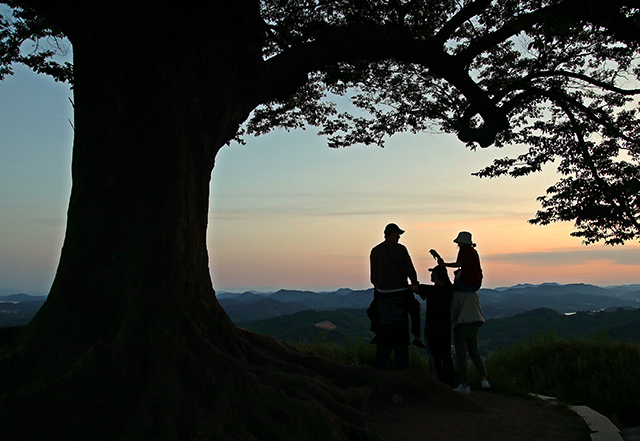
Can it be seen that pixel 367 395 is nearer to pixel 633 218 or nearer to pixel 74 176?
pixel 74 176

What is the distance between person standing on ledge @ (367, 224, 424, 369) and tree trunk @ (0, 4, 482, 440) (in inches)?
23.4

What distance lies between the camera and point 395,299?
6.45m

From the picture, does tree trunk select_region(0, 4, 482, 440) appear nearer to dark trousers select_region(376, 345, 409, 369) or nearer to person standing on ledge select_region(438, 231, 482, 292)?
dark trousers select_region(376, 345, 409, 369)

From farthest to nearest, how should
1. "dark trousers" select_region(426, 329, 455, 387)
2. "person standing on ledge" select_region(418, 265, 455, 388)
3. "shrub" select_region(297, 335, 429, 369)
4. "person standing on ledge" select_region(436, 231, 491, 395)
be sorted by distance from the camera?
"shrub" select_region(297, 335, 429, 369) → "dark trousers" select_region(426, 329, 455, 387) → "person standing on ledge" select_region(418, 265, 455, 388) → "person standing on ledge" select_region(436, 231, 491, 395)

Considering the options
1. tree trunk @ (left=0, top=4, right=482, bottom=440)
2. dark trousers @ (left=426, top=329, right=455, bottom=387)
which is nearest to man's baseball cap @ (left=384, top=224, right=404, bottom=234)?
dark trousers @ (left=426, top=329, right=455, bottom=387)

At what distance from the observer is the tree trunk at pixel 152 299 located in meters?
3.80

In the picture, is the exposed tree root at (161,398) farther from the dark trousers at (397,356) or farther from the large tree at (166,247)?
the dark trousers at (397,356)

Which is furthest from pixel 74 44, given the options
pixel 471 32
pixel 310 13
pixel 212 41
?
pixel 471 32

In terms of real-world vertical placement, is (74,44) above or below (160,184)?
above

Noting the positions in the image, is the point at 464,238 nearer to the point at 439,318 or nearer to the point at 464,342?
the point at 439,318

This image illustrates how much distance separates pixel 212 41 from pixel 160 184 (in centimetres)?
234

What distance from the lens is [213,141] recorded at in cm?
580

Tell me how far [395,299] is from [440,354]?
117 cm

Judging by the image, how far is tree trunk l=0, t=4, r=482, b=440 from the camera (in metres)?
3.80
